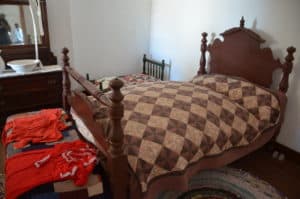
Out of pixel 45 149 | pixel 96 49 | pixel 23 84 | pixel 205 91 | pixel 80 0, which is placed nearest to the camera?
pixel 45 149

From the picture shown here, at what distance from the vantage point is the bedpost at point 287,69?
218cm

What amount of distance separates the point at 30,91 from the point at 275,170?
2725 mm

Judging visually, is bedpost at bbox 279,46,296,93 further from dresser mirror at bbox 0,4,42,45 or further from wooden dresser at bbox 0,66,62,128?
dresser mirror at bbox 0,4,42,45

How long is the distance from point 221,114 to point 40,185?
1418mm

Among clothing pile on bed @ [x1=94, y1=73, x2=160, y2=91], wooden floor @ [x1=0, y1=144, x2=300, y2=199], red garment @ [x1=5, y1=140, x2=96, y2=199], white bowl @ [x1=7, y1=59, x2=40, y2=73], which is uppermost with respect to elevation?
white bowl @ [x1=7, y1=59, x2=40, y2=73]

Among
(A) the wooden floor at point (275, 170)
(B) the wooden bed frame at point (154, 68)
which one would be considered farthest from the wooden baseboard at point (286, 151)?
(B) the wooden bed frame at point (154, 68)

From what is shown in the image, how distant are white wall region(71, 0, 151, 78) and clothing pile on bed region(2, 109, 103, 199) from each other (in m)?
1.60

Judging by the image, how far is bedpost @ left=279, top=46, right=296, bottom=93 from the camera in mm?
2177

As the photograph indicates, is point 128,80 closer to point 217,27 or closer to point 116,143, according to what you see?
point 217,27

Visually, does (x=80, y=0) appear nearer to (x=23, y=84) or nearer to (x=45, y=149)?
(x=23, y=84)

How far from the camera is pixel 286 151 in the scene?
8.21 feet

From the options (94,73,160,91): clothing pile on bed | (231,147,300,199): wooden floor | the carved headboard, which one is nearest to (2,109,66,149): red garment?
(94,73,160,91): clothing pile on bed

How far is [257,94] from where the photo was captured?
2.26m

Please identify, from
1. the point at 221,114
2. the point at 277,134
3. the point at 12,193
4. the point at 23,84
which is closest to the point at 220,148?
the point at 221,114
